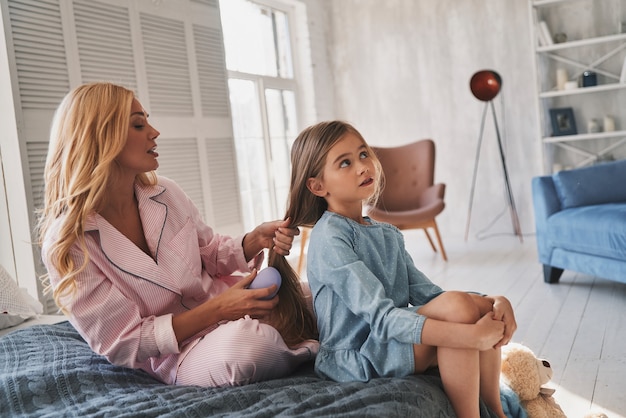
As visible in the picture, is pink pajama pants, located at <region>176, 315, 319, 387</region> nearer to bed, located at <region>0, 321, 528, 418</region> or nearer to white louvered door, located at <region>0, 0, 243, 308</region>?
bed, located at <region>0, 321, 528, 418</region>

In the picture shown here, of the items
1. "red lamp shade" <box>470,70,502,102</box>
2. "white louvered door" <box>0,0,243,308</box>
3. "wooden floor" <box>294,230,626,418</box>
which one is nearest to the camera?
"wooden floor" <box>294,230,626,418</box>

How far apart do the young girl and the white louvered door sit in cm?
178

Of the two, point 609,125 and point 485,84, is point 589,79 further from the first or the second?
point 485,84

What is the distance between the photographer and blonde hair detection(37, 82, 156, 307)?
4.83 ft

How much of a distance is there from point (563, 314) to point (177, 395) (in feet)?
6.99

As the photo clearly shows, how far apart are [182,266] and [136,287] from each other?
0.48 feet

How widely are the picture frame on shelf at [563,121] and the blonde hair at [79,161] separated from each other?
4199 millimetres

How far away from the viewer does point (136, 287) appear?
5.16 ft

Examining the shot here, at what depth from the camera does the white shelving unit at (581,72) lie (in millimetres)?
4828

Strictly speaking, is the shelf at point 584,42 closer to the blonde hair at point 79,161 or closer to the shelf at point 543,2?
the shelf at point 543,2

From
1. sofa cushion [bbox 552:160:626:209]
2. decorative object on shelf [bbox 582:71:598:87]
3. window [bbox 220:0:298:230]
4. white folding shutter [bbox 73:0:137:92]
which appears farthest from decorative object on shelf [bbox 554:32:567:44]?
white folding shutter [bbox 73:0:137:92]

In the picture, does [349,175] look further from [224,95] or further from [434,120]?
[434,120]

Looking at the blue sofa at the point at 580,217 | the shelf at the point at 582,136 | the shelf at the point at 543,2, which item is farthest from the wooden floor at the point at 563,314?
the shelf at the point at 543,2

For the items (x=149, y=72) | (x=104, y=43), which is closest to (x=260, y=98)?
(x=149, y=72)
